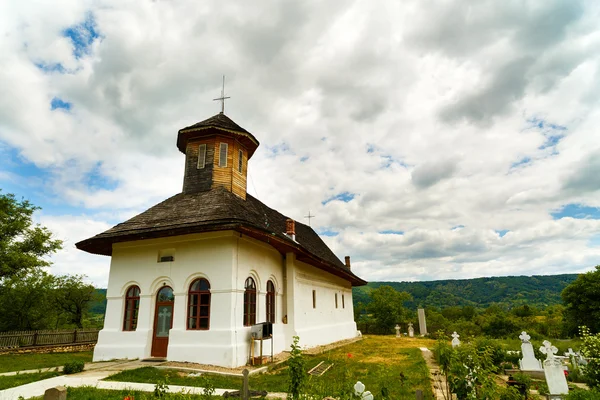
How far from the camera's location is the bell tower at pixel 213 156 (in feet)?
48.9

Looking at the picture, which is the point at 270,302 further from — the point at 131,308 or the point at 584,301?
the point at 584,301

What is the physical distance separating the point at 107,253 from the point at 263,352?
25.7 ft

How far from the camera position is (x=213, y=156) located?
1508 centimetres

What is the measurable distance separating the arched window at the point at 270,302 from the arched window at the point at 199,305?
300cm

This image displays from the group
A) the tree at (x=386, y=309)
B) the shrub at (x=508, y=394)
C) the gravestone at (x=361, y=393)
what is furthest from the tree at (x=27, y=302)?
the tree at (x=386, y=309)

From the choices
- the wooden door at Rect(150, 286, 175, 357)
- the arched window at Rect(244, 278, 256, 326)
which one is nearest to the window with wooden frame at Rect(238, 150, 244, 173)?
the arched window at Rect(244, 278, 256, 326)

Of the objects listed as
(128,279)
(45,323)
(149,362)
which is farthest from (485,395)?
(45,323)

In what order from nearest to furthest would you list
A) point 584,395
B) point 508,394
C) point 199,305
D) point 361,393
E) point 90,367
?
point 361,393 < point 508,394 < point 584,395 < point 90,367 < point 199,305

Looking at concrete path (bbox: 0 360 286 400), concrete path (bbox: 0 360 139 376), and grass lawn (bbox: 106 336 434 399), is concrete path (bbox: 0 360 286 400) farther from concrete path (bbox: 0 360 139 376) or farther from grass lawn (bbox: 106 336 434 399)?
grass lawn (bbox: 106 336 434 399)

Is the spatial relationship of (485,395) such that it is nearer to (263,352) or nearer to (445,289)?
(263,352)

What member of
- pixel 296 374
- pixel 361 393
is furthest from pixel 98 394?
pixel 361 393

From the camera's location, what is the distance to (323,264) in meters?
17.2

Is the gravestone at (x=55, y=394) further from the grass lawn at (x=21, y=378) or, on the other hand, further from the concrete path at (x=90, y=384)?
the grass lawn at (x=21, y=378)

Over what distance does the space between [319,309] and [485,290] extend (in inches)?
5859
